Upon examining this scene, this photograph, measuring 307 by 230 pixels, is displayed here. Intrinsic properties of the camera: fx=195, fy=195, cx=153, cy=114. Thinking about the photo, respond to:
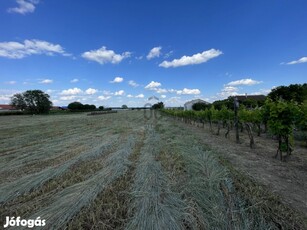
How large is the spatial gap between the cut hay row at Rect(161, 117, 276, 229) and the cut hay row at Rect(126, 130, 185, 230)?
24cm

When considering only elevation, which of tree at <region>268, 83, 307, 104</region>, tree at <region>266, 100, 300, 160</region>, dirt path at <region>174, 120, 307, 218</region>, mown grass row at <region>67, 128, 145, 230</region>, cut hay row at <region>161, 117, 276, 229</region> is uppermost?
tree at <region>268, 83, 307, 104</region>

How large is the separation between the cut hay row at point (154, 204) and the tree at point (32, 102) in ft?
232

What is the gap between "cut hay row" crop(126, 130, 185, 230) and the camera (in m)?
2.77

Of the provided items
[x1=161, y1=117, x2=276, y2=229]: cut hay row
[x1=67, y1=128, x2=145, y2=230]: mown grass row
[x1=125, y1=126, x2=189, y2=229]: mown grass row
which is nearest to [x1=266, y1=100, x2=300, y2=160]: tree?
[x1=161, y1=117, x2=276, y2=229]: cut hay row

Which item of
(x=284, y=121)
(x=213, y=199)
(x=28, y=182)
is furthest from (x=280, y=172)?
(x=28, y=182)

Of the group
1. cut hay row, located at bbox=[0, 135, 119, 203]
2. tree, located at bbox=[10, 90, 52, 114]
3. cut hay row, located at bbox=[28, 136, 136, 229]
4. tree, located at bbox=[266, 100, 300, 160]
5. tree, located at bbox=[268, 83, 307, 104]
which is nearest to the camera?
cut hay row, located at bbox=[28, 136, 136, 229]

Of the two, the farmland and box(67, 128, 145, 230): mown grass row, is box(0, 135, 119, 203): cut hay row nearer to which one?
the farmland

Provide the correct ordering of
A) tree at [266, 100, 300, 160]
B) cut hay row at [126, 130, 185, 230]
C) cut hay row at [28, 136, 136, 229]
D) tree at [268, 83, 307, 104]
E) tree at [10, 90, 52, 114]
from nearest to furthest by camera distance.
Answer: cut hay row at [126, 130, 185, 230] < cut hay row at [28, 136, 136, 229] < tree at [266, 100, 300, 160] < tree at [268, 83, 307, 104] < tree at [10, 90, 52, 114]

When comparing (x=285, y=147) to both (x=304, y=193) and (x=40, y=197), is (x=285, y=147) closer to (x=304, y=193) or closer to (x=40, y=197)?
(x=304, y=193)

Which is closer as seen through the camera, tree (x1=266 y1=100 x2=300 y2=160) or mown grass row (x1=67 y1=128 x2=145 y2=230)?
mown grass row (x1=67 y1=128 x2=145 y2=230)

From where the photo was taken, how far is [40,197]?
3719 millimetres

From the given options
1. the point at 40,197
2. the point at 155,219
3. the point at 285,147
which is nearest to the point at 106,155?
the point at 40,197

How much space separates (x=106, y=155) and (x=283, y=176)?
535 cm

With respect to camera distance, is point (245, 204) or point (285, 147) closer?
point (245, 204)
